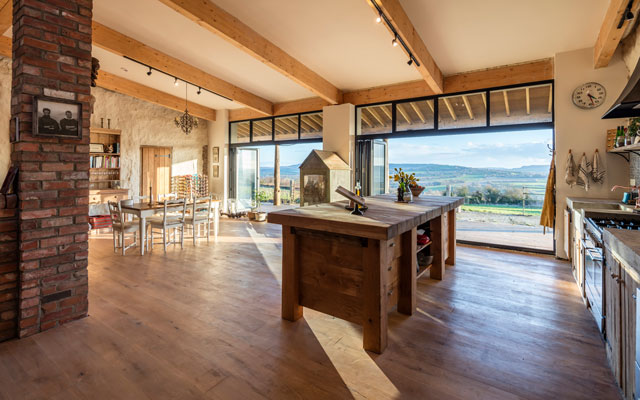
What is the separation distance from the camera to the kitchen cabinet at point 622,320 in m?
1.47

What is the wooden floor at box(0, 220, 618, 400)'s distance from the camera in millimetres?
1796

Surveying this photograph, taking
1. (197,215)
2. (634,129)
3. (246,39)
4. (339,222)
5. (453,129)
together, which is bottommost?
(197,215)

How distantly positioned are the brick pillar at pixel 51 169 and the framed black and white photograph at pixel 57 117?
1.6 inches

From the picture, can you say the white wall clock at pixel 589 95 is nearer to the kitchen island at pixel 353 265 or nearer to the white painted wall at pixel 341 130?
the kitchen island at pixel 353 265

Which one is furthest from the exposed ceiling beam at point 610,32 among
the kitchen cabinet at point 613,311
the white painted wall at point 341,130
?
the white painted wall at point 341,130

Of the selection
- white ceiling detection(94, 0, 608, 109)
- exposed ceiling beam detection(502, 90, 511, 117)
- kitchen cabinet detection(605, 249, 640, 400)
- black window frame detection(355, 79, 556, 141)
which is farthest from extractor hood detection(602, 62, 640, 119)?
exposed ceiling beam detection(502, 90, 511, 117)

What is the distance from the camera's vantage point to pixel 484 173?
315 inches

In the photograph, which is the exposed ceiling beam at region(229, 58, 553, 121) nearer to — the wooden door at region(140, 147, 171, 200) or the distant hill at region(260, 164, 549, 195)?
the distant hill at region(260, 164, 549, 195)

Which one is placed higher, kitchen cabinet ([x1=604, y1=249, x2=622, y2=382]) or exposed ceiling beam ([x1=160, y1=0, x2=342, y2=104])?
exposed ceiling beam ([x1=160, y1=0, x2=342, y2=104])

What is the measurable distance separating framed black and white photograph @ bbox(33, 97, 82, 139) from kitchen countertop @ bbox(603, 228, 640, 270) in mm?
3617

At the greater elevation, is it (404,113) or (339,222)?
(404,113)

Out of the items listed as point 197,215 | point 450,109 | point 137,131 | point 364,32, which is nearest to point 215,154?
point 137,131

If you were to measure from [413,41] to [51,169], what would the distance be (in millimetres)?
4124

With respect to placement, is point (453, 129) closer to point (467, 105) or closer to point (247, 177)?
point (467, 105)
